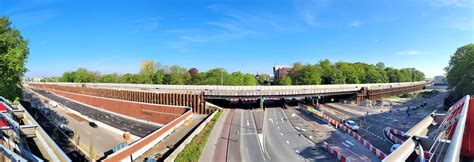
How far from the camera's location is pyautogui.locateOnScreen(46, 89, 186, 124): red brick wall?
5116 cm

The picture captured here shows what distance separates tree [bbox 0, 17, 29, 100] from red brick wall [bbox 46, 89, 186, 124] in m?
26.9

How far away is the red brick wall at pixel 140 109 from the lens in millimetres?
51156

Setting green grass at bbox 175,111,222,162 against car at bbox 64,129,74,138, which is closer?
green grass at bbox 175,111,222,162

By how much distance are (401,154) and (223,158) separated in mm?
16500

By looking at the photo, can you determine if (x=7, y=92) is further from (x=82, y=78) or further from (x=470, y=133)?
(x=82, y=78)

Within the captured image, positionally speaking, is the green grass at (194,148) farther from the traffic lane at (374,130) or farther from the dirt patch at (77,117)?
the dirt patch at (77,117)

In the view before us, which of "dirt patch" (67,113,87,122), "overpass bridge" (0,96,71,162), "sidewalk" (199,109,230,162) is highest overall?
"overpass bridge" (0,96,71,162)

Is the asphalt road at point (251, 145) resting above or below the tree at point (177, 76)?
below

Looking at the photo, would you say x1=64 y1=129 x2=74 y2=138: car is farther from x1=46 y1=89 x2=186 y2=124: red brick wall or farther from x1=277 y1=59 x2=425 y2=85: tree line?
x1=277 y1=59 x2=425 y2=85: tree line

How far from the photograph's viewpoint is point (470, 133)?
991 centimetres

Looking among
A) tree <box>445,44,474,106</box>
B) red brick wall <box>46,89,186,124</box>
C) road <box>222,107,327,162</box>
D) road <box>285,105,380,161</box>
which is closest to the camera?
road <box>222,107,327,162</box>

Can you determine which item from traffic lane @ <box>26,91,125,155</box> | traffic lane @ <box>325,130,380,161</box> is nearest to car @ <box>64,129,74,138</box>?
traffic lane @ <box>26,91,125,155</box>

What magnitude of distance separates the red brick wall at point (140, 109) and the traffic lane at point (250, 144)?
18.1 meters

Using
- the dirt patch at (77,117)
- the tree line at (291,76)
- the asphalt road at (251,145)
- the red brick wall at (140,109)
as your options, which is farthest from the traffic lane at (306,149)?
the dirt patch at (77,117)
